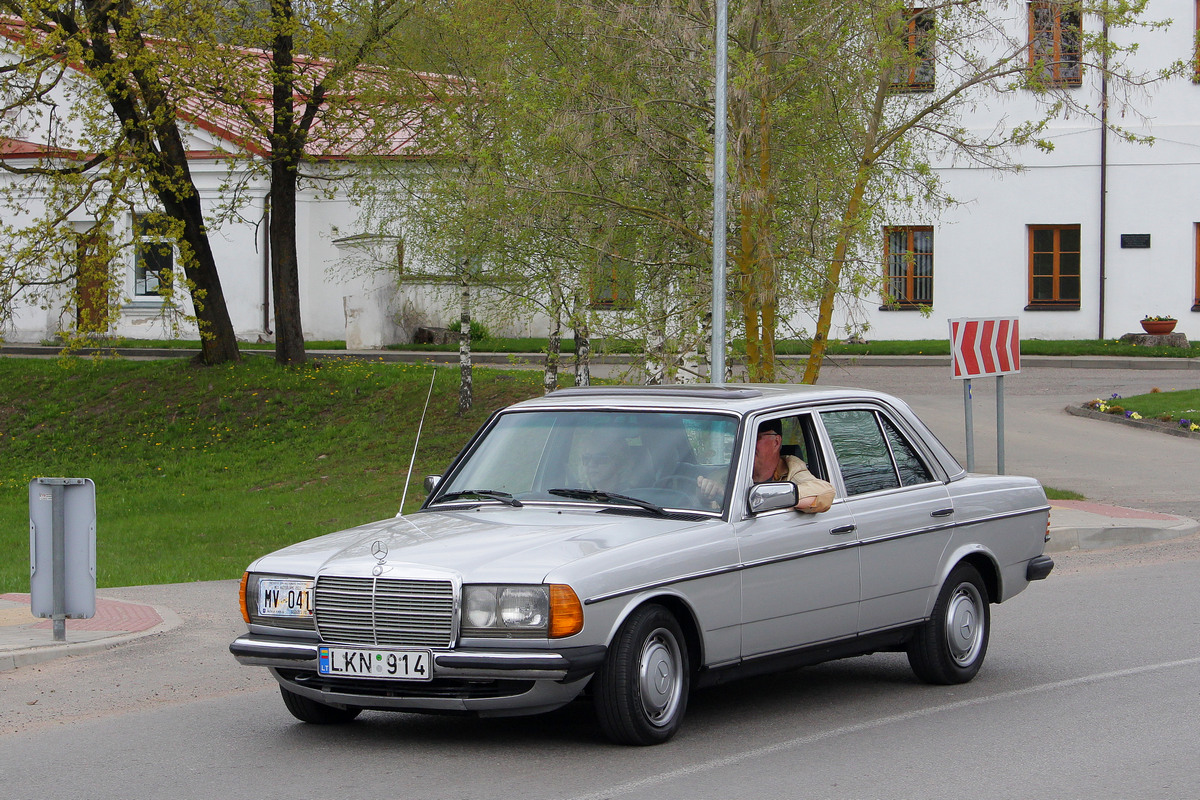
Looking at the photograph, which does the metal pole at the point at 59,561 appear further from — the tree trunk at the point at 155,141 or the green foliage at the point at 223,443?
the tree trunk at the point at 155,141

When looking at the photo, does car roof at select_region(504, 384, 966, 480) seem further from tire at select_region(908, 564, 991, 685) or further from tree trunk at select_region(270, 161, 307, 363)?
tree trunk at select_region(270, 161, 307, 363)

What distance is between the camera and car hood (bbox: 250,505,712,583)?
6.07m

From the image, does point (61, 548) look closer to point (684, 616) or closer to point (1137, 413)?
point (684, 616)

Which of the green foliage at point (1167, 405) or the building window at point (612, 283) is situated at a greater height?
the building window at point (612, 283)

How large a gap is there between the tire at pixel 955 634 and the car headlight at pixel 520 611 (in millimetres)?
2704

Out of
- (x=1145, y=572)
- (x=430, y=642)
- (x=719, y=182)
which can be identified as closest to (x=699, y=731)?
(x=430, y=642)

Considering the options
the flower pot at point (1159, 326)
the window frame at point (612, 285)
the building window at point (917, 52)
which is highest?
the building window at point (917, 52)

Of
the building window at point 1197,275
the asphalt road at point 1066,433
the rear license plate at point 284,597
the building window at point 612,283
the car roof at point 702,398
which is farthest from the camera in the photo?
the building window at point 1197,275

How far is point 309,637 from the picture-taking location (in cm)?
634

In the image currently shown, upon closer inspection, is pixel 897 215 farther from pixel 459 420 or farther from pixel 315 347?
pixel 315 347

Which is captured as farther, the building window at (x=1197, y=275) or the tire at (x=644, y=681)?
the building window at (x=1197, y=275)

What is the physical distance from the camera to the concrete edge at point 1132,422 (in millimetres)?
22567

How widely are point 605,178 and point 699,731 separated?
9.04 meters

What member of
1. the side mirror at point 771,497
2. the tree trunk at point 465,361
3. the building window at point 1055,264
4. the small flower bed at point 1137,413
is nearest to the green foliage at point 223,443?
the tree trunk at point 465,361
